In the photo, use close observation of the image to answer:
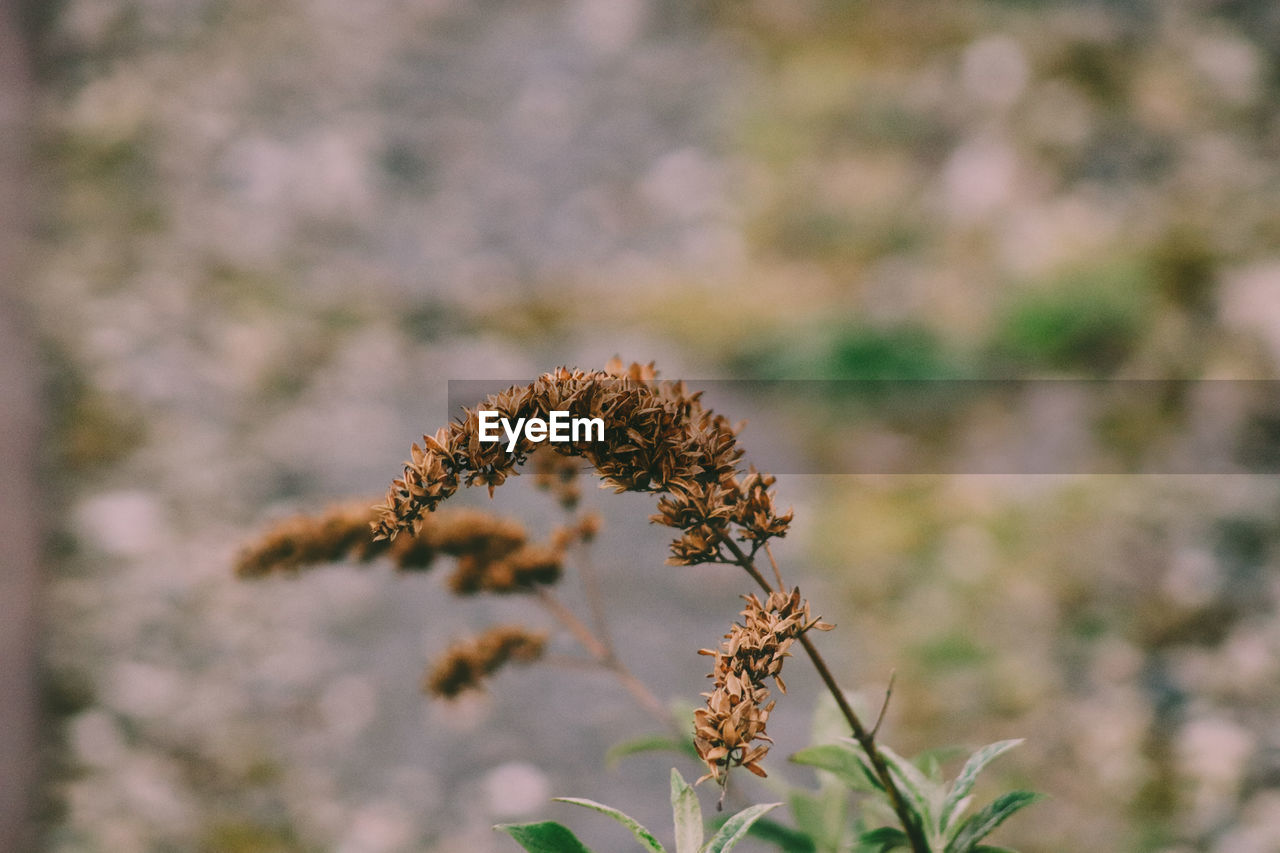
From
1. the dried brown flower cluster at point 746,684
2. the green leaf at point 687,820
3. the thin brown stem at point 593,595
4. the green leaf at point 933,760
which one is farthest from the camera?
the thin brown stem at point 593,595

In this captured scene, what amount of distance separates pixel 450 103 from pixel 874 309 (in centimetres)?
142

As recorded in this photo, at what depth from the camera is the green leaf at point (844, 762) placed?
673 millimetres

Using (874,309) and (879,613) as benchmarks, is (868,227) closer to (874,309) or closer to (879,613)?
(874,309)

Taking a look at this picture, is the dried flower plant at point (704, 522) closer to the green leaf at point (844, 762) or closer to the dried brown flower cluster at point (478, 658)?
the green leaf at point (844, 762)

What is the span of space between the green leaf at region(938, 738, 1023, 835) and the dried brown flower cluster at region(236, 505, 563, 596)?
0.38 meters

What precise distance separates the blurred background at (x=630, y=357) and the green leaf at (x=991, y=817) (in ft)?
2.46

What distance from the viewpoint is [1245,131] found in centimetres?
213

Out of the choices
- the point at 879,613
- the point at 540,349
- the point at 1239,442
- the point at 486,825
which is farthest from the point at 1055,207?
the point at 486,825

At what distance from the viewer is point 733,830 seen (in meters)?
0.57

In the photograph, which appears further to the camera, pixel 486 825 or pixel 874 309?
pixel 874 309

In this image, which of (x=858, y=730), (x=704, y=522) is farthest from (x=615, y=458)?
(x=858, y=730)

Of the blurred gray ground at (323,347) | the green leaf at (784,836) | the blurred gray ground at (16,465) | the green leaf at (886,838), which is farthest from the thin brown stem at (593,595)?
the blurred gray ground at (16,465)

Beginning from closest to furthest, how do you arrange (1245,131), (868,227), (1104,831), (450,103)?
(1104,831) < (1245,131) < (868,227) < (450,103)

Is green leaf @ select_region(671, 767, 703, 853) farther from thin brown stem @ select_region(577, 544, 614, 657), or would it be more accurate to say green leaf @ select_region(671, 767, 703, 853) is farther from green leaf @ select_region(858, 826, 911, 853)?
thin brown stem @ select_region(577, 544, 614, 657)
